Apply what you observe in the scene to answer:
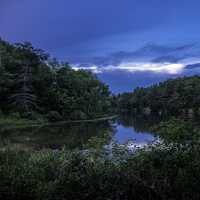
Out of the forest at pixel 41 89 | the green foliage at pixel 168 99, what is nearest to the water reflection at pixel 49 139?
the forest at pixel 41 89

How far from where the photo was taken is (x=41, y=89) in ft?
227

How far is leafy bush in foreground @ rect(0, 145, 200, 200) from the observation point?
234 inches

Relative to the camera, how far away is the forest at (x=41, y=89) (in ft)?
207

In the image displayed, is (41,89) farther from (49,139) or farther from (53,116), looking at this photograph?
(49,139)

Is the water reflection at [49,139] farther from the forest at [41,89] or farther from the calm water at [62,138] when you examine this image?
the forest at [41,89]

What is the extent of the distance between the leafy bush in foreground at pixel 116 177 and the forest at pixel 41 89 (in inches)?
2156

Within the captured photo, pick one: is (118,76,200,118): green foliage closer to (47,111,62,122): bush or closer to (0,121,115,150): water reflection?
(47,111,62,122): bush

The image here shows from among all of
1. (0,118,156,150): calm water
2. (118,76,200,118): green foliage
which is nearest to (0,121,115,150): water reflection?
(0,118,156,150): calm water

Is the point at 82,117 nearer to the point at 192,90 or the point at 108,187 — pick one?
the point at 192,90

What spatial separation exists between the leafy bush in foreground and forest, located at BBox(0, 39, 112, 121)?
5477 cm

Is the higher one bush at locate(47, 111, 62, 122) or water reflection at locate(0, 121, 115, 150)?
bush at locate(47, 111, 62, 122)

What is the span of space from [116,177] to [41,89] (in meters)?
63.7

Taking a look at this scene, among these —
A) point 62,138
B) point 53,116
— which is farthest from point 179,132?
point 53,116

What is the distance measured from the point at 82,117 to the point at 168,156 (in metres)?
66.4
